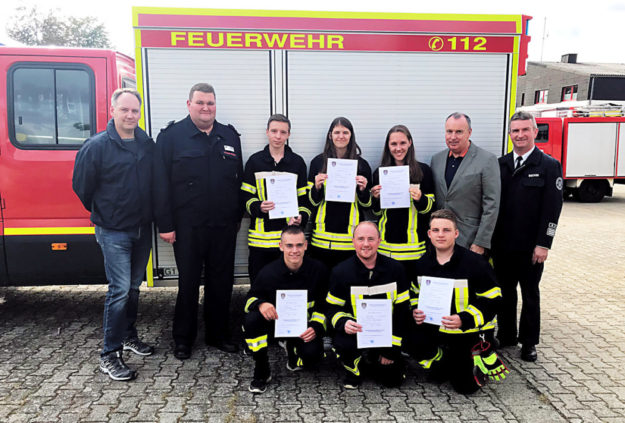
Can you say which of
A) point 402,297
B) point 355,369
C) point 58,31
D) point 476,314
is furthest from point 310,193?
point 58,31

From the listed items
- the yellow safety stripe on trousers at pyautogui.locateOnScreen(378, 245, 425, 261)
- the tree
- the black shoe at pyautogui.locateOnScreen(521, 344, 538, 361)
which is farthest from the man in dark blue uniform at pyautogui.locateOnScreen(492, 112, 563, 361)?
the tree

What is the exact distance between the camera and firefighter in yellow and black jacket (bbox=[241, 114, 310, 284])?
3.84m

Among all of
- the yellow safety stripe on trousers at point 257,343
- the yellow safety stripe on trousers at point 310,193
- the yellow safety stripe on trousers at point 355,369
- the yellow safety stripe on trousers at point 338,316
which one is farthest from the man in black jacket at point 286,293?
the yellow safety stripe on trousers at point 310,193

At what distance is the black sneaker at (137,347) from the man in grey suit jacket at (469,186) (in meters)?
2.67

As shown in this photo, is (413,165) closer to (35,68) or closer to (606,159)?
(35,68)

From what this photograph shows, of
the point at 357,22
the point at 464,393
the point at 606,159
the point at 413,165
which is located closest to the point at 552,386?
the point at 464,393

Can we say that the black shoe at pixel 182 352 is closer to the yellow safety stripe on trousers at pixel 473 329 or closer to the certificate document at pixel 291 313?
the certificate document at pixel 291 313

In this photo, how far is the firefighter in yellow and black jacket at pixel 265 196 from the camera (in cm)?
384

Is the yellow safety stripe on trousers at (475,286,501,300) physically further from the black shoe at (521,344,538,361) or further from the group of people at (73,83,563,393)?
the black shoe at (521,344,538,361)

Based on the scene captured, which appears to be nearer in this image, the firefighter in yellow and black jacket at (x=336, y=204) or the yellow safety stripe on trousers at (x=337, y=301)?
the yellow safety stripe on trousers at (x=337, y=301)

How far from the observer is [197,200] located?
12.2ft

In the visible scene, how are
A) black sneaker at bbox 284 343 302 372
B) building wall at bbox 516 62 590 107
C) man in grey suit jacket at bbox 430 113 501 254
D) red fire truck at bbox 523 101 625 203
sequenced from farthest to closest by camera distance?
building wall at bbox 516 62 590 107, red fire truck at bbox 523 101 625 203, man in grey suit jacket at bbox 430 113 501 254, black sneaker at bbox 284 343 302 372

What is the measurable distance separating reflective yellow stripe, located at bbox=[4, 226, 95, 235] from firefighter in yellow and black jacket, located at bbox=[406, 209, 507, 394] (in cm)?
285

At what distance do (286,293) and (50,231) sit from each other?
2.23 metres
